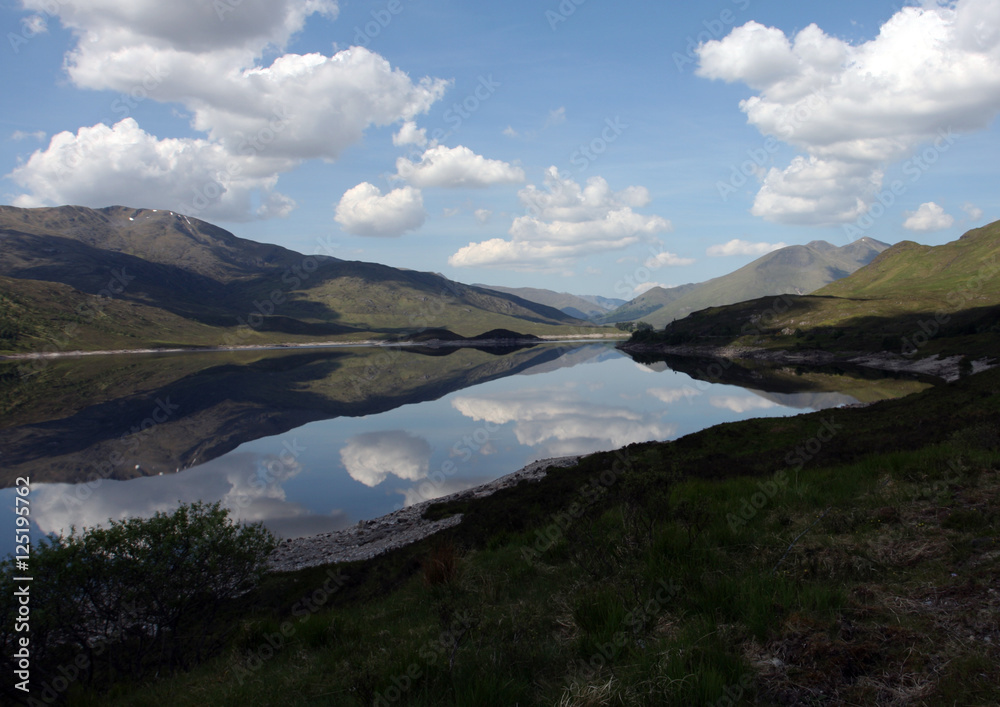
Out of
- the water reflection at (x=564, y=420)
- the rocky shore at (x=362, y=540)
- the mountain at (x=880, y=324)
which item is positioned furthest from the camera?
the mountain at (x=880, y=324)

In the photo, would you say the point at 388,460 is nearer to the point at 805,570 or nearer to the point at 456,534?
the point at 456,534

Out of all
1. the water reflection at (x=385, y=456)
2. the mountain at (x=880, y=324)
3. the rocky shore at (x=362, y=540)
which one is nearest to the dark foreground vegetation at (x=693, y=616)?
the rocky shore at (x=362, y=540)

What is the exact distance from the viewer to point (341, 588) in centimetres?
1900

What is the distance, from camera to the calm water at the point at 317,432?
118 feet

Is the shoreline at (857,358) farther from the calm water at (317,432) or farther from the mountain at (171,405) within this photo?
the mountain at (171,405)

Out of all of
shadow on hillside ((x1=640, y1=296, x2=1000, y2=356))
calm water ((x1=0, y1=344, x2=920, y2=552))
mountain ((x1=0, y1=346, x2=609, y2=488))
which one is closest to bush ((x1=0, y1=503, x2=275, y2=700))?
calm water ((x1=0, y1=344, x2=920, y2=552))

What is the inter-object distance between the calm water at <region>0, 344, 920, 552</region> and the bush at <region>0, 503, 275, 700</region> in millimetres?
14545

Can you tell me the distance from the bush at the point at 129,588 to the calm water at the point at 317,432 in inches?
573

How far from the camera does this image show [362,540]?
26500 millimetres

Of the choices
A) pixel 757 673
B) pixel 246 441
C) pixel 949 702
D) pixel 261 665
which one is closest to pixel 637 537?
pixel 757 673

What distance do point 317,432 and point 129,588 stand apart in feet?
151

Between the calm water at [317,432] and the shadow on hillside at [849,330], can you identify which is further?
the shadow on hillside at [849,330]

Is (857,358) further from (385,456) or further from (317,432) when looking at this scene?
(317,432)

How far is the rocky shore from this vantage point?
23.9 m
